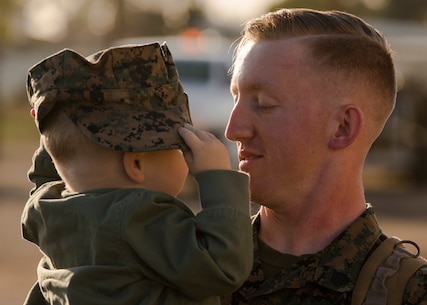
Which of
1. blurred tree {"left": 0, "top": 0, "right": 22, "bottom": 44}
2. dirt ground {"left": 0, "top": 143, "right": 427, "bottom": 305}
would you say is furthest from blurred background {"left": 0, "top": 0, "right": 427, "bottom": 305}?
blurred tree {"left": 0, "top": 0, "right": 22, "bottom": 44}

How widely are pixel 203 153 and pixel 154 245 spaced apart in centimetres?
24

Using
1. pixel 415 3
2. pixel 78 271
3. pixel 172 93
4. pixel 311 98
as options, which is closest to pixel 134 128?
pixel 172 93

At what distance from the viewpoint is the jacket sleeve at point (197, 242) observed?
105 inches

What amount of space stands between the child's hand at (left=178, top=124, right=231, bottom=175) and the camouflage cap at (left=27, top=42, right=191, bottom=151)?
0.09 feet

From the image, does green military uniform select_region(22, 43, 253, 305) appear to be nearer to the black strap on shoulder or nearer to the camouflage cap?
the camouflage cap

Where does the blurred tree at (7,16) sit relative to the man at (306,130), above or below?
below

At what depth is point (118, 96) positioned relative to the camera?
280 cm

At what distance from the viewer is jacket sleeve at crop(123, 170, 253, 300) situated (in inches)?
105

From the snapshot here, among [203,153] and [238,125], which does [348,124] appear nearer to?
[238,125]

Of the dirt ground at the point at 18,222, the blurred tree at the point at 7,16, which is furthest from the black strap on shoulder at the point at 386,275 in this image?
the blurred tree at the point at 7,16

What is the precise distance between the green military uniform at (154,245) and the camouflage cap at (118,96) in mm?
122

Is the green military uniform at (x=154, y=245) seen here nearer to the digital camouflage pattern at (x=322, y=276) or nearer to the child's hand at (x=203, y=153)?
the child's hand at (x=203, y=153)

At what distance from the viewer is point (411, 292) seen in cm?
284

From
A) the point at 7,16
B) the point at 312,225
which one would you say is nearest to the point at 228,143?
the point at 312,225
